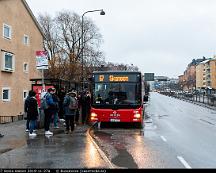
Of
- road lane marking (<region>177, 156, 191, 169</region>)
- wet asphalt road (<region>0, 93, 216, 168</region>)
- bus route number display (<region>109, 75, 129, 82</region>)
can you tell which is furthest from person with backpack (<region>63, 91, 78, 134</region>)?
road lane marking (<region>177, 156, 191, 169</region>)

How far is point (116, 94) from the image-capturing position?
20625 millimetres

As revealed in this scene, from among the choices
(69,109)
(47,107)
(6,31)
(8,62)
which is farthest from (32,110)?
(6,31)

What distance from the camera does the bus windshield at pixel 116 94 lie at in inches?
805

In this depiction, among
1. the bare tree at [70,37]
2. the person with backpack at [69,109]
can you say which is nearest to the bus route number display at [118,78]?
the person with backpack at [69,109]

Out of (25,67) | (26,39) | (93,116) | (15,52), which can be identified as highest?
(26,39)

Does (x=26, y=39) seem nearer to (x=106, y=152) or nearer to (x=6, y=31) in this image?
(x=6, y=31)

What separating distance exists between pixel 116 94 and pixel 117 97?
16 centimetres

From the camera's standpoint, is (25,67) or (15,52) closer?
(15,52)

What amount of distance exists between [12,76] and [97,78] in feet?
57.9

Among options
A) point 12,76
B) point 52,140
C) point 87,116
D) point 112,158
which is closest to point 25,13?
point 12,76

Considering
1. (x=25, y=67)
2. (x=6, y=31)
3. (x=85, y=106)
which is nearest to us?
(x=85, y=106)

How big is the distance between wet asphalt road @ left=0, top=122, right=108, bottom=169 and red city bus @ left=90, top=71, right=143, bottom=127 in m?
4.60

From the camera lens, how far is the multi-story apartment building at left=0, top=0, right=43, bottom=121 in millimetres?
34862

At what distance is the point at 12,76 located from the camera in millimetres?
36750
